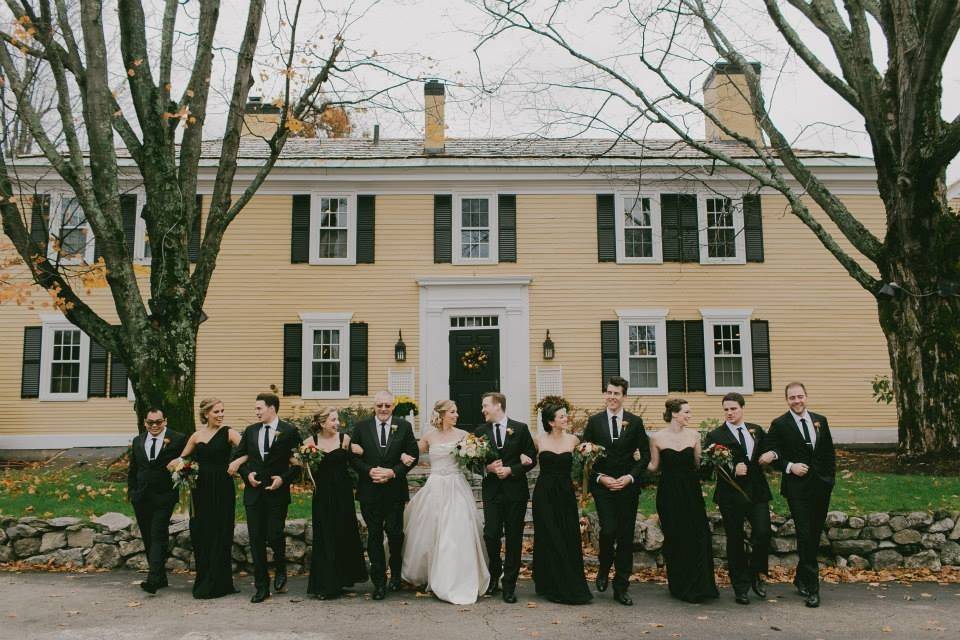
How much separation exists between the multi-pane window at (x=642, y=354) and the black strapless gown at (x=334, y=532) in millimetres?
10785

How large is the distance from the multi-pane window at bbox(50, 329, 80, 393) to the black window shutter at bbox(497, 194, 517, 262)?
9714 mm

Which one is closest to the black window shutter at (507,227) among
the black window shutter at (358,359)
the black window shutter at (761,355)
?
the black window shutter at (358,359)

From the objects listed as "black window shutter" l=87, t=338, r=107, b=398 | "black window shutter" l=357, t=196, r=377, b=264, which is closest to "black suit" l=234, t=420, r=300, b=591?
"black window shutter" l=357, t=196, r=377, b=264

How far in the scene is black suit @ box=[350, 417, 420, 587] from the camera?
7250 millimetres

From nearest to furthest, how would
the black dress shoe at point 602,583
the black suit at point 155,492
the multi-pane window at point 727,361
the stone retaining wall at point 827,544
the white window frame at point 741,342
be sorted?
the black dress shoe at point 602,583 → the black suit at point 155,492 → the stone retaining wall at point 827,544 → the white window frame at point 741,342 → the multi-pane window at point 727,361

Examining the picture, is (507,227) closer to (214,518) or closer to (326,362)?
(326,362)

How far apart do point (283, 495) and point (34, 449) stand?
1222 cm

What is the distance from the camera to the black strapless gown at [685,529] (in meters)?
6.97

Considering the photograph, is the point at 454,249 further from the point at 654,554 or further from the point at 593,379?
the point at 654,554

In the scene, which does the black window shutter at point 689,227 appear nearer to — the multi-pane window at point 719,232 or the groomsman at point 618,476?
the multi-pane window at point 719,232

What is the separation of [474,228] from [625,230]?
348cm

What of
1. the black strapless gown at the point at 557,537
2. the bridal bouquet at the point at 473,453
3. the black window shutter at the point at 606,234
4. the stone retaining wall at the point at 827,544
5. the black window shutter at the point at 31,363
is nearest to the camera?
the black strapless gown at the point at 557,537

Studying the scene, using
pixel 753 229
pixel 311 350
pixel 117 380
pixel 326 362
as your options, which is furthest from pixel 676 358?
pixel 117 380

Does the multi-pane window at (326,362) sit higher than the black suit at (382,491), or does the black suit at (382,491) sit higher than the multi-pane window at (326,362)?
the multi-pane window at (326,362)
